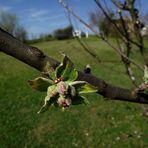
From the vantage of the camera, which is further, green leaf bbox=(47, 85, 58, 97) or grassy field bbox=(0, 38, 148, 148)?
grassy field bbox=(0, 38, 148, 148)

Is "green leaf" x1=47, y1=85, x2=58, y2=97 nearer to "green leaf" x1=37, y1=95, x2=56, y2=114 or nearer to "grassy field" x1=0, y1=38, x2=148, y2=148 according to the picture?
"green leaf" x1=37, y1=95, x2=56, y2=114

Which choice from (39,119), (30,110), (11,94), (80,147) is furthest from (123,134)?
(11,94)

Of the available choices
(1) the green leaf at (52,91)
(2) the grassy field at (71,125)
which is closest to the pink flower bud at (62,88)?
(1) the green leaf at (52,91)

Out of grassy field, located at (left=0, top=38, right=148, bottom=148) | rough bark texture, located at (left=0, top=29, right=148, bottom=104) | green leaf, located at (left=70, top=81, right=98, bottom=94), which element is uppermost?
rough bark texture, located at (left=0, top=29, right=148, bottom=104)

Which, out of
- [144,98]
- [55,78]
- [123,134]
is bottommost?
[123,134]

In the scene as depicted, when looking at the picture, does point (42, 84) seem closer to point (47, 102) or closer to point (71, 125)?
point (47, 102)

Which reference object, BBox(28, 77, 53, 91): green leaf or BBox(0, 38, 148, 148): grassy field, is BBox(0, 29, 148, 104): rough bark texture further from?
BBox(0, 38, 148, 148): grassy field

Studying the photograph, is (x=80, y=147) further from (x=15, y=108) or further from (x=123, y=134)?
(x=15, y=108)

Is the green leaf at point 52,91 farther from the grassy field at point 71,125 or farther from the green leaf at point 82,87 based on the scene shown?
the grassy field at point 71,125

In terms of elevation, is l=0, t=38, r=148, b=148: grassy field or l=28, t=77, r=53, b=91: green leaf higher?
l=28, t=77, r=53, b=91: green leaf

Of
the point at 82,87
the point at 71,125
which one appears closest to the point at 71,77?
the point at 82,87

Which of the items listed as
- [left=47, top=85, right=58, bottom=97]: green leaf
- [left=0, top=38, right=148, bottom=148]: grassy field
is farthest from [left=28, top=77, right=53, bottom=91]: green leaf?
[left=0, top=38, right=148, bottom=148]: grassy field
